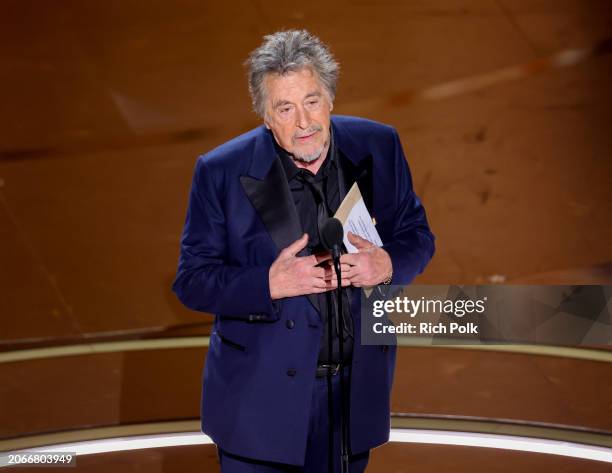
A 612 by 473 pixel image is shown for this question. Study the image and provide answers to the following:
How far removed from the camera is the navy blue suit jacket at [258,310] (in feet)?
6.42

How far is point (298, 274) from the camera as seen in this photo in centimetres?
188

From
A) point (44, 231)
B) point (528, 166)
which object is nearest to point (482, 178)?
point (528, 166)

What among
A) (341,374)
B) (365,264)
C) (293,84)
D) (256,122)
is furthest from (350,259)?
(256,122)

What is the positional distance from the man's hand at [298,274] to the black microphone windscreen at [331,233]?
18 centimetres

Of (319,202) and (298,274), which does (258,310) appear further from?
(319,202)

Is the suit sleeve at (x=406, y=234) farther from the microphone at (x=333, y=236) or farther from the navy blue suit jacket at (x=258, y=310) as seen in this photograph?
the microphone at (x=333, y=236)

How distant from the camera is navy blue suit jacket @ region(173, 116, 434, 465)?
196 centimetres

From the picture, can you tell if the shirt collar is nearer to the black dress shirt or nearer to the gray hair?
the black dress shirt

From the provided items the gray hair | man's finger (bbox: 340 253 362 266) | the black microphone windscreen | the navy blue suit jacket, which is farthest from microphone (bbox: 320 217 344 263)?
the gray hair

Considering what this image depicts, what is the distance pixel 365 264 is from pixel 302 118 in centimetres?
32

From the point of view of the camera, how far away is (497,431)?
11.4 ft

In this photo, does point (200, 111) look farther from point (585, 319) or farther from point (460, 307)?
point (460, 307)

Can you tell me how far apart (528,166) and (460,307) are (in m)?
2.59

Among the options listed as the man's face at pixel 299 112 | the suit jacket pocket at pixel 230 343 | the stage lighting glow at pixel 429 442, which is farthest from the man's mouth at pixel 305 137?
the stage lighting glow at pixel 429 442
